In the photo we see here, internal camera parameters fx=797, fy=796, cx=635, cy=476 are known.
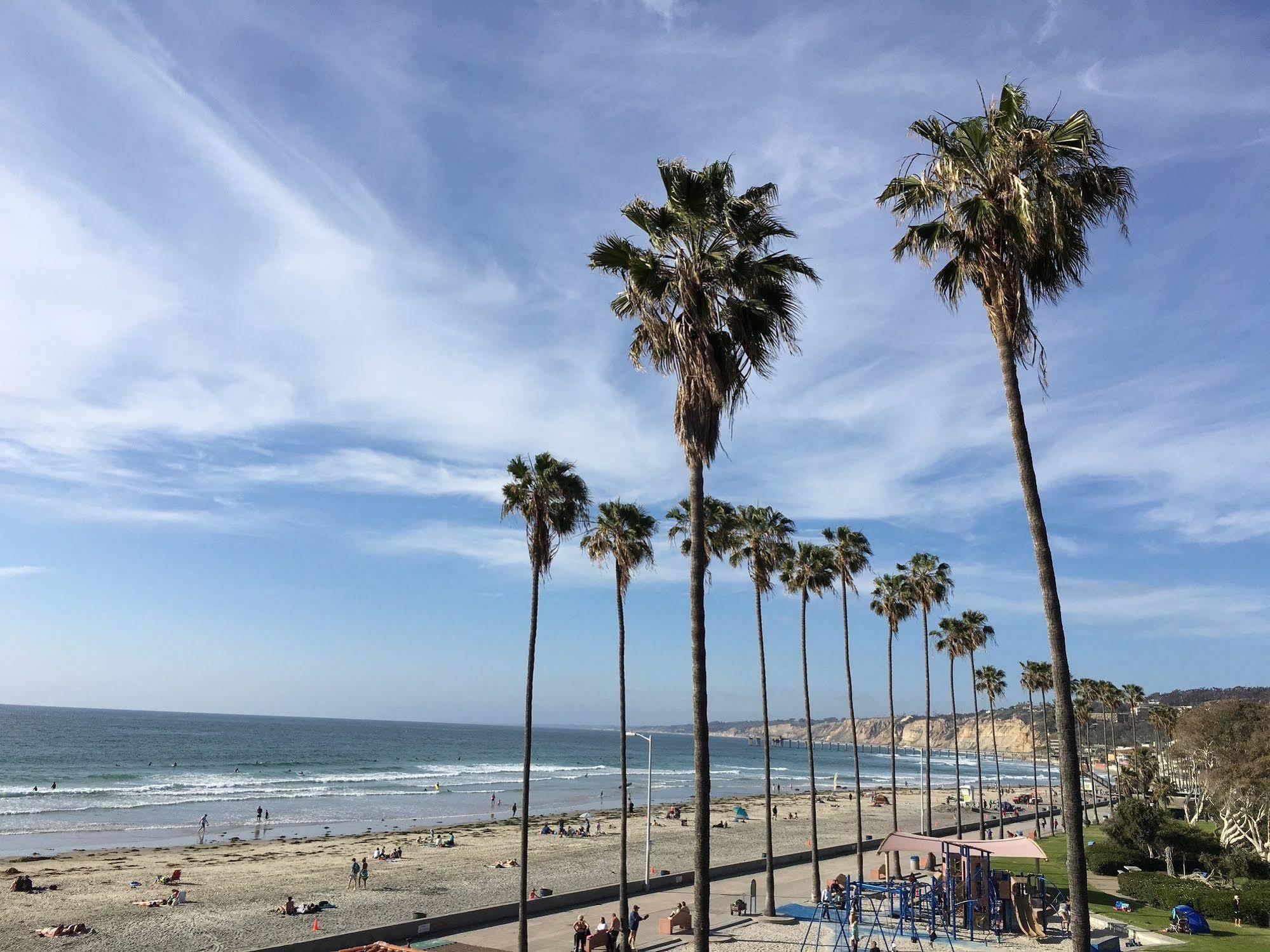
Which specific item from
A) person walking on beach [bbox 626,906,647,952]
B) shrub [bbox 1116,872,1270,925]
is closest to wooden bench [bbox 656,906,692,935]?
person walking on beach [bbox 626,906,647,952]

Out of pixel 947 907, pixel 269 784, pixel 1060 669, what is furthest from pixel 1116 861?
pixel 269 784

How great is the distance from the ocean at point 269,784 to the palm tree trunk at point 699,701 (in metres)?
52.0

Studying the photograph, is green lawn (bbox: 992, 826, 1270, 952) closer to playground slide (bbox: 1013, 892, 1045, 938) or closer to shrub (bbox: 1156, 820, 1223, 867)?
playground slide (bbox: 1013, 892, 1045, 938)

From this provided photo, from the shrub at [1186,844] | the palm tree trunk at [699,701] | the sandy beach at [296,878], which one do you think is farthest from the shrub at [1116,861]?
the palm tree trunk at [699,701]

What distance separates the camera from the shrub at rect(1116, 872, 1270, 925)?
26.8 metres

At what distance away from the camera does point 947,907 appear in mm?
25922

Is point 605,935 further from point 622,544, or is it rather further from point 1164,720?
point 1164,720

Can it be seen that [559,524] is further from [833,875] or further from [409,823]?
[409,823]

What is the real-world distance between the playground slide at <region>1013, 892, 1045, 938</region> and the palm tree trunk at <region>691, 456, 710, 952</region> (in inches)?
750

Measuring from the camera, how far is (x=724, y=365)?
12.5 m

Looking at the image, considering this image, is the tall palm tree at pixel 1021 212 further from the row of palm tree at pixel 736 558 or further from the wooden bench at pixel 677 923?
the wooden bench at pixel 677 923

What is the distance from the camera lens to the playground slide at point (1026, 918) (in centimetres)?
2508

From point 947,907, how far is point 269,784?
85.4 metres

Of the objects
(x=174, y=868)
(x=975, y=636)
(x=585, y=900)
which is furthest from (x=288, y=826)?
(x=975, y=636)
